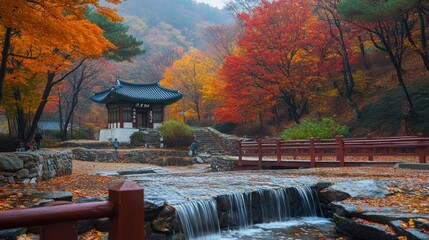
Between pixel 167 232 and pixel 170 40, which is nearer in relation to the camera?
pixel 167 232

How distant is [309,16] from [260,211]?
61.0ft

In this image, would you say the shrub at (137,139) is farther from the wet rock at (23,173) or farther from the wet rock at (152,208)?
the wet rock at (152,208)

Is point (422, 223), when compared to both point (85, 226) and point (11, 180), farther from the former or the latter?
point (11, 180)

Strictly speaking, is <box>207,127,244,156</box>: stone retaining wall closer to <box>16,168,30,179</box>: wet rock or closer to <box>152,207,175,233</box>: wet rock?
<box>16,168,30,179</box>: wet rock

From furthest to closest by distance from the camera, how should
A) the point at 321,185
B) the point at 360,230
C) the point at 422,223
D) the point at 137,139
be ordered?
the point at 137,139 < the point at 321,185 < the point at 360,230 < the point at 422,223

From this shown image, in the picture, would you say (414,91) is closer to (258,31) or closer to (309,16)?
(309,16)

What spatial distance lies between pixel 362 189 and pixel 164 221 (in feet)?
16.4

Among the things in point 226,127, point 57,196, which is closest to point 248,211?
point 57,196

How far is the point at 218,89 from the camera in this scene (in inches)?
1193

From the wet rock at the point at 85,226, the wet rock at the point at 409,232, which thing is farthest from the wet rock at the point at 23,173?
the wet rock at the point at 409,232

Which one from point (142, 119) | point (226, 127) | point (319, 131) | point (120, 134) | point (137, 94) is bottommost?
point (319, 131)

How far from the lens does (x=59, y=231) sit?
173 centimetres

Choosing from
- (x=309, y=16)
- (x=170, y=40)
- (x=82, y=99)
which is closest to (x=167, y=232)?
(x=309, y=16)

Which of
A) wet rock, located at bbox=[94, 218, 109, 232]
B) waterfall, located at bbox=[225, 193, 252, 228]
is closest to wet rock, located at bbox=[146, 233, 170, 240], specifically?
wet rock, located at bbox=[94, 218, 109, 232]
